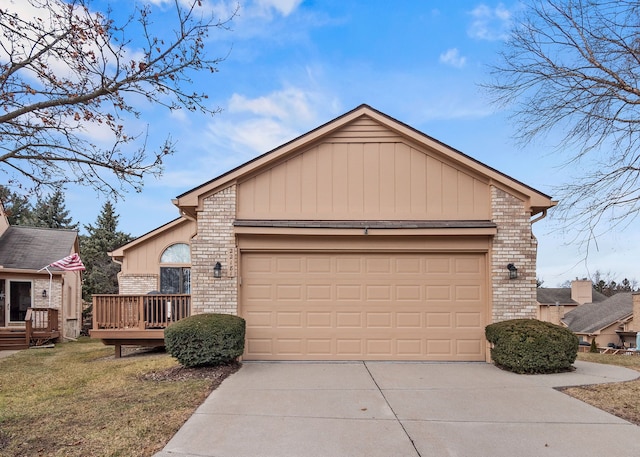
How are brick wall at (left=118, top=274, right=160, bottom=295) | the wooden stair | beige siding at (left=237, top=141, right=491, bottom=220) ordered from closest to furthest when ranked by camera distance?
beige siding at (left=237, top=141, right=491, bottom=220)
the wooden stair
brick wall at (left=118, top=274, right=160, bottom=295)

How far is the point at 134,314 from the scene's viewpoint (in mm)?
12297

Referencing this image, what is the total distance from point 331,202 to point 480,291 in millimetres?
3692

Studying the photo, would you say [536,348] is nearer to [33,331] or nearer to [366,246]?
[366,246]

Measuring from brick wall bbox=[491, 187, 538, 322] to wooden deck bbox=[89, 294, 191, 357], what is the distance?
752 centimetres

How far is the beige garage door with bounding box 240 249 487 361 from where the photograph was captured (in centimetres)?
993

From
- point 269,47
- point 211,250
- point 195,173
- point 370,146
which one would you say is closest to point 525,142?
point 370,146

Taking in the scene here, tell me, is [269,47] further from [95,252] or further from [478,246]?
[95,252]

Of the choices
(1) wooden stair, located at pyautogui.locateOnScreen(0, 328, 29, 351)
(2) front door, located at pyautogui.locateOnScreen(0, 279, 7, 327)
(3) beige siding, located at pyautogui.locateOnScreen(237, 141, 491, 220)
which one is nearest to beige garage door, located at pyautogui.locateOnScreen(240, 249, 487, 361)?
(3) beige siding, located at pyautogui.locateOnScreen(237, 141, 491, 220)

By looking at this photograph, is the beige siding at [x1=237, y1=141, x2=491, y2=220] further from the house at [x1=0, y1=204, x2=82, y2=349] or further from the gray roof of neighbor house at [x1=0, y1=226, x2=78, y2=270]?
the gray roof of neighbor house at [x1=0, y1=226, x2=78, y2=270]

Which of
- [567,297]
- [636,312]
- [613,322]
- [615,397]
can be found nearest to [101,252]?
[615,397]

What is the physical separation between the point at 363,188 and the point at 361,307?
2.54m

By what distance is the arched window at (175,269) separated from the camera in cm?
1806

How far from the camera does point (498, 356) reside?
9.11 m

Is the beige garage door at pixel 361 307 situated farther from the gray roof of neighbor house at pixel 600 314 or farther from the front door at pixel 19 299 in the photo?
the gray roof of neighbor house at pixel 600 314
